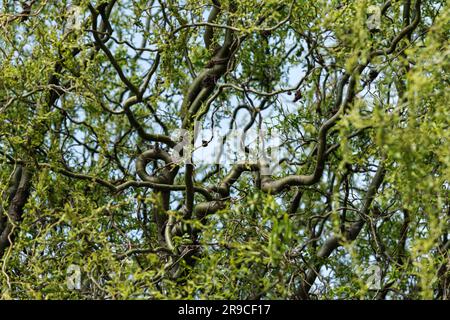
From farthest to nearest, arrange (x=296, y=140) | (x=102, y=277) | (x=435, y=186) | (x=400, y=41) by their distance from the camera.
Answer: (x=296, y=140), (x=400, y=41), (x=102, y=277), (x=435, y=186)

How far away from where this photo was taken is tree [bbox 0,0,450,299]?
6.57 m

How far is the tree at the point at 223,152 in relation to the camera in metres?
6.57

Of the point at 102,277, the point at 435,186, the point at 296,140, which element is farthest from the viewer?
the point at 296,140

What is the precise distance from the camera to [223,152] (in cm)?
878

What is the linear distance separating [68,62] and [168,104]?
94.4 inches

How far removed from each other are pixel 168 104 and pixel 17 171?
6.32 ft

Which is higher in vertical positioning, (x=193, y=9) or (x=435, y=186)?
(x=193, y=9)

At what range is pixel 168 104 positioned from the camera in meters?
10.5

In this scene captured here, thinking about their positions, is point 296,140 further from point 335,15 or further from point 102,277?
point 102,277

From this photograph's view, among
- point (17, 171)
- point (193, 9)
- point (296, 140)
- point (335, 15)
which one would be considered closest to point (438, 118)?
point (335, 15)

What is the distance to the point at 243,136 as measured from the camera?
871cm

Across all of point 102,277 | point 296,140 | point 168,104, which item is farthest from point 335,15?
point 168,104
